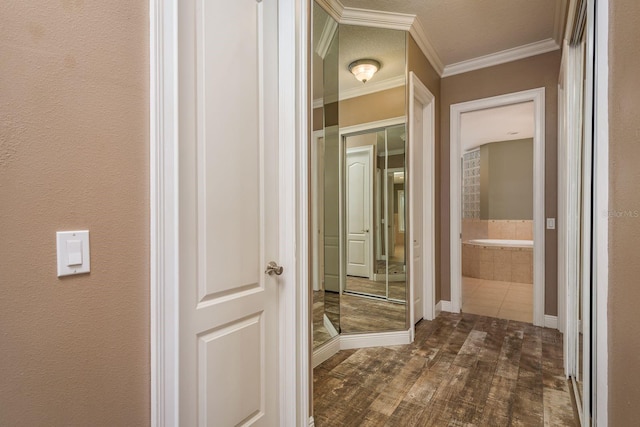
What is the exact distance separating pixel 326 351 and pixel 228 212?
69.0 inches

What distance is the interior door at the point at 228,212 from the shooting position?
1.11 metres

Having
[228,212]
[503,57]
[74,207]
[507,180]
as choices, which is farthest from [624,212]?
[507,180]

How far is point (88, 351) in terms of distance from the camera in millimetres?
Result: 837

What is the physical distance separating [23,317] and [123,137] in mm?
515

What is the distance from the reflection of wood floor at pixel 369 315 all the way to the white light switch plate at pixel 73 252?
2.35 metres

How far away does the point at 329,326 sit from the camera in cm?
264

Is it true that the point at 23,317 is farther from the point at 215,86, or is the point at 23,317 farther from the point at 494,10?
the point at 494,10

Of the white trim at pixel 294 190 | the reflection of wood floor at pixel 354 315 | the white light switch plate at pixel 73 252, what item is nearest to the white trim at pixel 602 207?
the white trim at pixel 294 190

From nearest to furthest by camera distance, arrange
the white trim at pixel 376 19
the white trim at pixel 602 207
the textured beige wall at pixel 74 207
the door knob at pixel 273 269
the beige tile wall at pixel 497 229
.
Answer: the textured beige wall at pixel 74 207
the white trim at pixel 602 207
the door knob at pixel 273 269
the white trim at pixel 376 19
the beige tile wall at pixel 497 229

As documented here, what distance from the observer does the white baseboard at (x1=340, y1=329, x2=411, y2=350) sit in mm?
2750

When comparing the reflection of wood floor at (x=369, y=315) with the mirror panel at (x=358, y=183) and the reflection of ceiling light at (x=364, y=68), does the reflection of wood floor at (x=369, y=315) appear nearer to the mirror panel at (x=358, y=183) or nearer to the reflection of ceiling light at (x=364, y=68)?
the mirror panel at (x=358, y=183)

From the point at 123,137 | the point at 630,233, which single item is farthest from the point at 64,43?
the point at 630,233

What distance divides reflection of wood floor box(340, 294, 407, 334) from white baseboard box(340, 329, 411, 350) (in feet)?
0.18

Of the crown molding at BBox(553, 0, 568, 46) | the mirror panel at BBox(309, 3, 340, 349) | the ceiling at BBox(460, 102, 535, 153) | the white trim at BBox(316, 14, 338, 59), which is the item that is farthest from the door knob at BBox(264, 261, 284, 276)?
the ceiling at BBox(460, 102, 535, 153)
